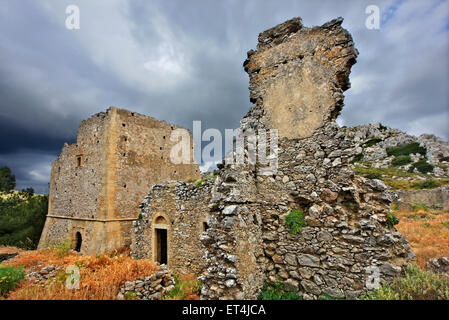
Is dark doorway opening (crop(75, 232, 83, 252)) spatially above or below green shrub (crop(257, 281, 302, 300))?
below

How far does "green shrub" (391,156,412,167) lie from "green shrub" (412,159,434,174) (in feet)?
6.57

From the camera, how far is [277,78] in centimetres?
567

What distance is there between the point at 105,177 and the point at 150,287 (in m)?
7.90

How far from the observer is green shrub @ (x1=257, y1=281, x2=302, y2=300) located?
14.7 ft

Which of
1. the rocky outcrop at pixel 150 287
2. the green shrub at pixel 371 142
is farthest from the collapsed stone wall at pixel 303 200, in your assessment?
the green shrub at pixel 371 142

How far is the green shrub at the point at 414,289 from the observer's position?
353cm

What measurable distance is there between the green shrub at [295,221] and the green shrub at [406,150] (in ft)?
166

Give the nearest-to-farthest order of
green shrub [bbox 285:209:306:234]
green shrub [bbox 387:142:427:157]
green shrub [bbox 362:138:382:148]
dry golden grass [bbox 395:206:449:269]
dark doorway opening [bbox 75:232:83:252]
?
green shrub [bbox 285:209:306:234] → dry golden grass [bbox 395:206:449:269] → dark doorway opening [bbox 75:232:83:252] → green shrub [bbox 387:142:427:157] → green shrub [bbox 362:138:382:148]

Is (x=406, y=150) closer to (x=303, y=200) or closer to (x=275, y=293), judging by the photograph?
(x=303, y=200)

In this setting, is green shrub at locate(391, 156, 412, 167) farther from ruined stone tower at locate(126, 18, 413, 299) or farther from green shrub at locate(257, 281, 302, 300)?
green shrub at locate(257, 281, 302, 300)

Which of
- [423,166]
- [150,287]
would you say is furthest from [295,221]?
[423,166]

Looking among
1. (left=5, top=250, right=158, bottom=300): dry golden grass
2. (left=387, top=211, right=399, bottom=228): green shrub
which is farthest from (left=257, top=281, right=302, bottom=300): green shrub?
(left=5, top=250, right=158, bottom=300): dry golden grass

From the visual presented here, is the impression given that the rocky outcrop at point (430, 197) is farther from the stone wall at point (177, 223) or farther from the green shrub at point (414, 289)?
the stone wall at point (177, 223)

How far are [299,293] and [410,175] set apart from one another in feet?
128
